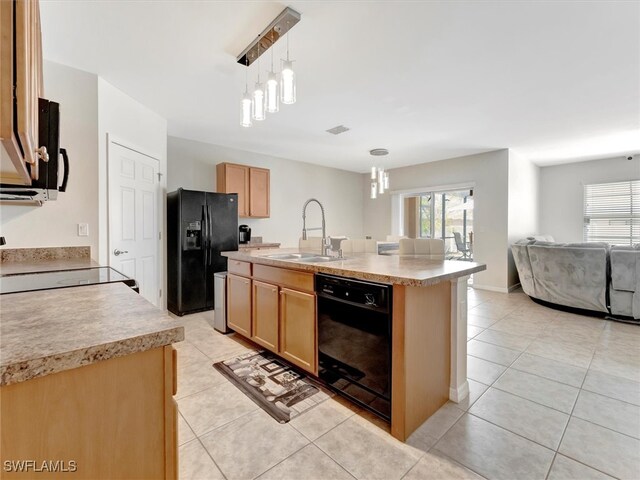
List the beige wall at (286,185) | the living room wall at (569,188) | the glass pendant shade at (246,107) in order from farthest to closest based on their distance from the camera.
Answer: the living room wall at (569,188) < the beige wall at (286,185) < the glass pendant shade at (246,107)

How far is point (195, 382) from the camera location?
86.6 inches

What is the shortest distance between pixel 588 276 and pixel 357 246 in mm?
3100

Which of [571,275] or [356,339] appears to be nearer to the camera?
[356,339]

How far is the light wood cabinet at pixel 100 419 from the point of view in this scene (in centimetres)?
58

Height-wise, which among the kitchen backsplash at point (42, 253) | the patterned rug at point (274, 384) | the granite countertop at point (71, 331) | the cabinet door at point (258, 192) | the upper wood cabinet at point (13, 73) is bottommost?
the patterned rug at point (274, 384)

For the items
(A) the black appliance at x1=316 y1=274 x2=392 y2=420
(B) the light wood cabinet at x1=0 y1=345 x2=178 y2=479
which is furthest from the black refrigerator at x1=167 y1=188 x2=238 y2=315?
(B) the light wood cabinet at x1=0 y1=345 x2=178 y2=479

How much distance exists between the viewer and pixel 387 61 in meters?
2.45

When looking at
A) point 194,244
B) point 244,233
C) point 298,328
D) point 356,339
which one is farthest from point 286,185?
point 356,339

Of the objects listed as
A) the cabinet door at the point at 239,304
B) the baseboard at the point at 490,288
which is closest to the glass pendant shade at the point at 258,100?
the cabinet door at the point at 239,304

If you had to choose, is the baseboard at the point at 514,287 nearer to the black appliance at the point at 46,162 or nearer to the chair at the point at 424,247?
the chair at the point at 424,247

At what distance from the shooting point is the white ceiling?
75.5 inches

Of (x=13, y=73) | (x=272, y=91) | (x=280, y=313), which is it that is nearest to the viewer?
(x=13, y=73)

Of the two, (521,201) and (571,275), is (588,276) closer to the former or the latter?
(571,275)

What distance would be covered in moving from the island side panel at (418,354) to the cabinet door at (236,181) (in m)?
3.72
